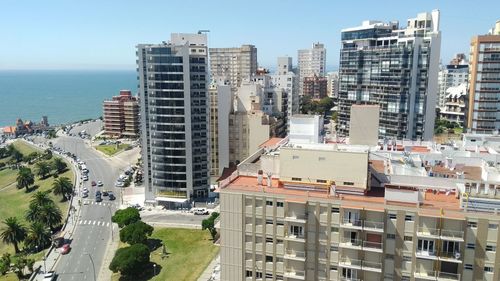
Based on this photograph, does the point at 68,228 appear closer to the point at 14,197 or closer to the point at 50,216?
the point at 50,216

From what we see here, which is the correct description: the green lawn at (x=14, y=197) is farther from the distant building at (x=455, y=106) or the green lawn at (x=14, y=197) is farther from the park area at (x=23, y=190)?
the distant building at (x=455, y=106)

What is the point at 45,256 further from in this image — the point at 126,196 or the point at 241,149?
the point at 241,149

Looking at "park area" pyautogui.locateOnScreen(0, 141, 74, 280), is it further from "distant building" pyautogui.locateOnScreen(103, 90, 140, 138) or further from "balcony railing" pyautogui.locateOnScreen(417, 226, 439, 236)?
"balcony railing" pyautogui.locateOnScreen(417, 226, 439, 236)

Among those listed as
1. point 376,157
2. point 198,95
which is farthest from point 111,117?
point 376,157

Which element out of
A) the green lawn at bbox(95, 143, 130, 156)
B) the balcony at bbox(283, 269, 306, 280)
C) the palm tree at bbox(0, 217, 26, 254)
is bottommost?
the palm tree at bbox(0, 217, 26, 254)

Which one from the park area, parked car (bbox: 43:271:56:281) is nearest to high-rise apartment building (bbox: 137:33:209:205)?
the park area

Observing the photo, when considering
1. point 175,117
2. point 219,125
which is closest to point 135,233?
point 175,117
